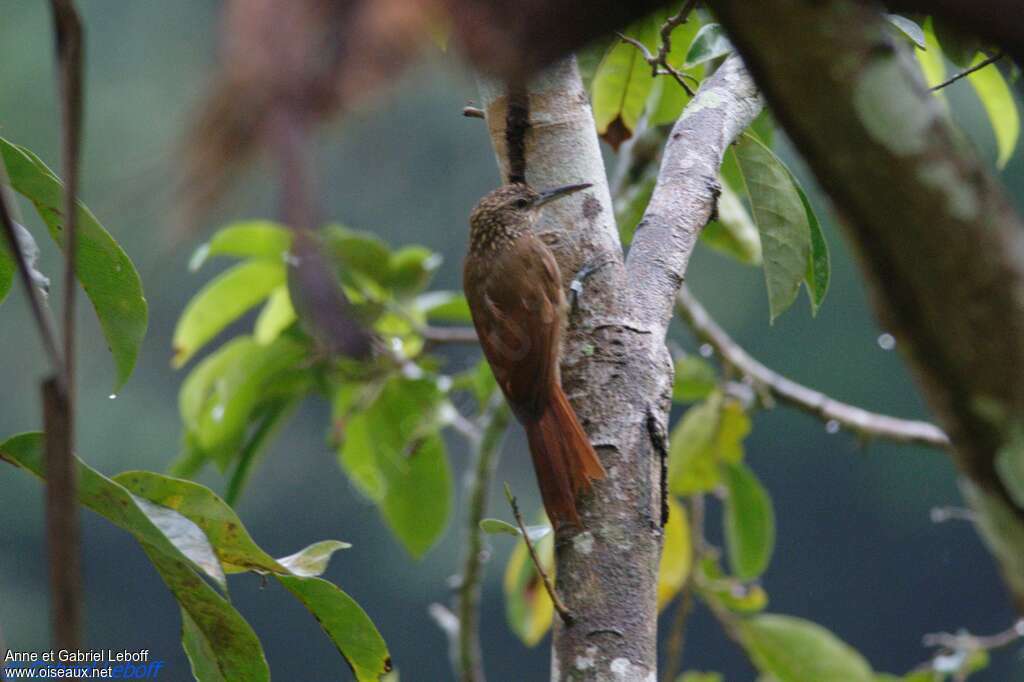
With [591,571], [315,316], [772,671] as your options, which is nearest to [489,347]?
[591,571]

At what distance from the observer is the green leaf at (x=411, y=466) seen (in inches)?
118

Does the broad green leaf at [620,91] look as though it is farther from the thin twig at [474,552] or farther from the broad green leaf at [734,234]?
the thin twig at [474,552]

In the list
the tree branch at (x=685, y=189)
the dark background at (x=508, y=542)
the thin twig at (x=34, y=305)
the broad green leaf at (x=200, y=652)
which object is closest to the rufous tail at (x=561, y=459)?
the tree branch at (x=685, y=189)

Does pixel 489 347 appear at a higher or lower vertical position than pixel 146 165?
lower

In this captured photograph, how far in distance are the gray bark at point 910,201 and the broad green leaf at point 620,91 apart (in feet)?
4.47

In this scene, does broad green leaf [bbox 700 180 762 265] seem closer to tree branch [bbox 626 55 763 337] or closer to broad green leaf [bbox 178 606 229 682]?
tree branch [bbox 626 55 763 337]

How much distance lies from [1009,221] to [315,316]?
0.43 meters

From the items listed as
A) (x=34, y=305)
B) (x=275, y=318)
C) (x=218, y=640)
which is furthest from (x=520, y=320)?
(x=34, y=305)

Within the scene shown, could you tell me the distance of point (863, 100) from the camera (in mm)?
667

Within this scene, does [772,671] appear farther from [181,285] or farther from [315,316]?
[181,285]

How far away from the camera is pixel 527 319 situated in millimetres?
2348

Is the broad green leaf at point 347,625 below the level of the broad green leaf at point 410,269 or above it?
below

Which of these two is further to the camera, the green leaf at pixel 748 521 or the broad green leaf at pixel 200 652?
the green leaf at pixel 748 521

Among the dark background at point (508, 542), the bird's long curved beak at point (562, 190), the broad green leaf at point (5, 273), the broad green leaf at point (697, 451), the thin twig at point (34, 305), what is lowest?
the dark background at point (508, 542)
